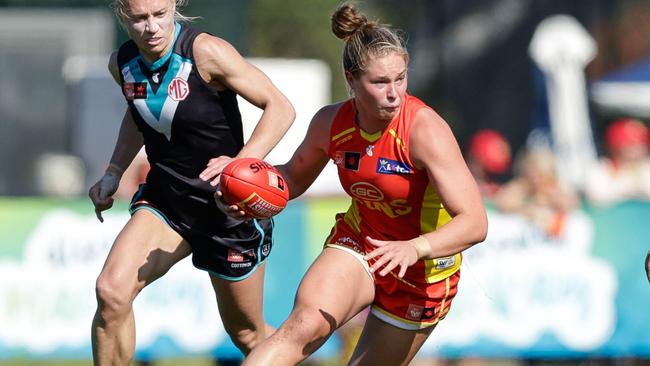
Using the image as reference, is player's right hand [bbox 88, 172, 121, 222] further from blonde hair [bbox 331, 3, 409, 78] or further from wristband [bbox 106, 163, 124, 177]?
blonde hair [bbox 331, 3, 409, 78]

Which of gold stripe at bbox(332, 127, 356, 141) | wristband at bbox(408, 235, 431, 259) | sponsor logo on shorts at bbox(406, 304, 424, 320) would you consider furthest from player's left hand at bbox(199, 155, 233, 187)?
sponsor logo on shorts at bbox(406, 304, 424, 320)

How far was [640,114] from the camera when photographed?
40.3 feet

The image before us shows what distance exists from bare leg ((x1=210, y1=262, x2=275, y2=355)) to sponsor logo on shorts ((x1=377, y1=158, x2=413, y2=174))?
103cm

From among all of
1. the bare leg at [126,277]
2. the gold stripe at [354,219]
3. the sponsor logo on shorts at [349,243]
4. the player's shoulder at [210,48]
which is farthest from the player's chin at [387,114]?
the bare leg at [126,277]

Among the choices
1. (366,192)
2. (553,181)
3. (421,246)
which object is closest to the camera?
(421,246)

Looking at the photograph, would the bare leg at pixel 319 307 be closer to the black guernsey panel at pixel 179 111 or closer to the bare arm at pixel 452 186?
the bare arm at pixel 452 186

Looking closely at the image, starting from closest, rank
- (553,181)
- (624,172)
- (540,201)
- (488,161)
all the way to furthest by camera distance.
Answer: (540,201)
(553,181)
(624,172)
(488,161)

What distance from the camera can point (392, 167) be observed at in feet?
16.7

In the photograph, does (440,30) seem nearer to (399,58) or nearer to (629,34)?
(629,34)

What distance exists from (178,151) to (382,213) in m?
1.00

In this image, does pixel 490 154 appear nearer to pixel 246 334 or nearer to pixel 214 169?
pixel 246 334

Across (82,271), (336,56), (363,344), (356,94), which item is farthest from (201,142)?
(336,56)

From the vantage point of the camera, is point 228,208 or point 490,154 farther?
point 490,154

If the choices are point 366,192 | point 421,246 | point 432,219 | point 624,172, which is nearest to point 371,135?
point 366,192
